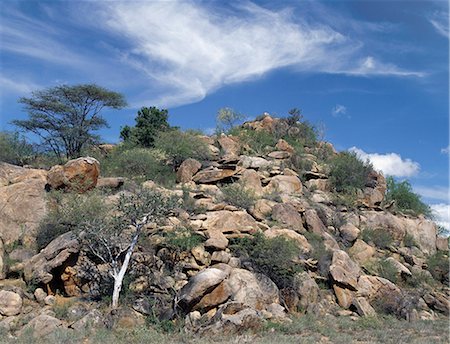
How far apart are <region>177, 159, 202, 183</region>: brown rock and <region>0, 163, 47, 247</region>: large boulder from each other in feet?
22.3

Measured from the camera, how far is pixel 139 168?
80.0ft

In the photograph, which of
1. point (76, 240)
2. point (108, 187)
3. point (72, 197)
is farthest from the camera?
point (108, 187)

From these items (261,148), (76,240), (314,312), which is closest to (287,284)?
(314,312)

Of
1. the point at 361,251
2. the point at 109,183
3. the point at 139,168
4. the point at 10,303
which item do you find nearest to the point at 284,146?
the point at 139,168

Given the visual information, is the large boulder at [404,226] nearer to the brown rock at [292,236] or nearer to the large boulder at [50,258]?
the brown rock at [292,236]

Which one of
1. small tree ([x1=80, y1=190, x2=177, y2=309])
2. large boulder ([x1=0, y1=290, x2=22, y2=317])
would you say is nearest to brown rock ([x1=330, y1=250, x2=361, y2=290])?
small tree ([x1=80, y1=190, x2=177, y2=309])

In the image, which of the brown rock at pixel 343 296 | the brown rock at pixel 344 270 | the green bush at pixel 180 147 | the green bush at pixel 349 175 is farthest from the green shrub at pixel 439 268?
the green bush at pixel 180 147

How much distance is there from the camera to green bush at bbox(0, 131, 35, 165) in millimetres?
22984

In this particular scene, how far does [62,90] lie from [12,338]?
68.9 feet

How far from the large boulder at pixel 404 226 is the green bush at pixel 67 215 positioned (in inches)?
543

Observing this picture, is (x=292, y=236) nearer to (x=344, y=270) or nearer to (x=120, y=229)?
(x=344, y=270)

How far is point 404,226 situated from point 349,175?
4285mm

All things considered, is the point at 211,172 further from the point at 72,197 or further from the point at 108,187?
the point at 72,197

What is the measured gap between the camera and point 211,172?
23062 mm
